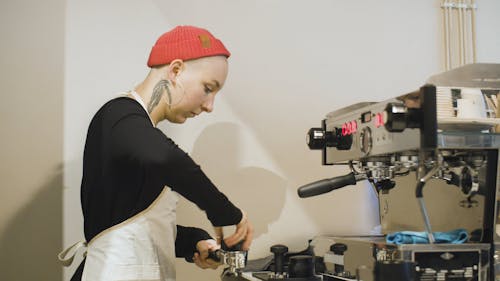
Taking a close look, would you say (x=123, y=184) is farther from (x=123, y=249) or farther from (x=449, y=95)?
(x=449, y=95)

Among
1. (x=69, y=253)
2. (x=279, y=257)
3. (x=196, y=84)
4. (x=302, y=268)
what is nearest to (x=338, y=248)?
(x=302, y=268)

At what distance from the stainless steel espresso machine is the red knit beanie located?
1.16 feet

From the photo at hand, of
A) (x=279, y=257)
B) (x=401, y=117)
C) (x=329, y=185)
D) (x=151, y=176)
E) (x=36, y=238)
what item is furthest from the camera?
(x=36, y=238)

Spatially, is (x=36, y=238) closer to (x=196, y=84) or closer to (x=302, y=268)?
(x=196, y=84)

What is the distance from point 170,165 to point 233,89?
71cm

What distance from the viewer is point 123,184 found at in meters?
1.21

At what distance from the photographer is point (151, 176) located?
1157mm

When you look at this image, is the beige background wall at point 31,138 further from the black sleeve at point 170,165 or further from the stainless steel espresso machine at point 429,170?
the stainless steel espresso machine at point 429,170

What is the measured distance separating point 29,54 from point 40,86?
0.32 feet

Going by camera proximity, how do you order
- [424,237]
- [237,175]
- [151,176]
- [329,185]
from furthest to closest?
[237,175], [329,185], [151,176], [424,237]

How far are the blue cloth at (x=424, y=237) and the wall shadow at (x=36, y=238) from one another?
972mm

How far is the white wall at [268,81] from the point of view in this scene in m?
1.66

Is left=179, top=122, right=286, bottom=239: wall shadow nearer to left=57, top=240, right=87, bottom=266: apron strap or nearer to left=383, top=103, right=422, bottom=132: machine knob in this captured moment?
left=57, top=240, right=87, bottom=266: apron strap

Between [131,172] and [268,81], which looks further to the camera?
[268,81]
